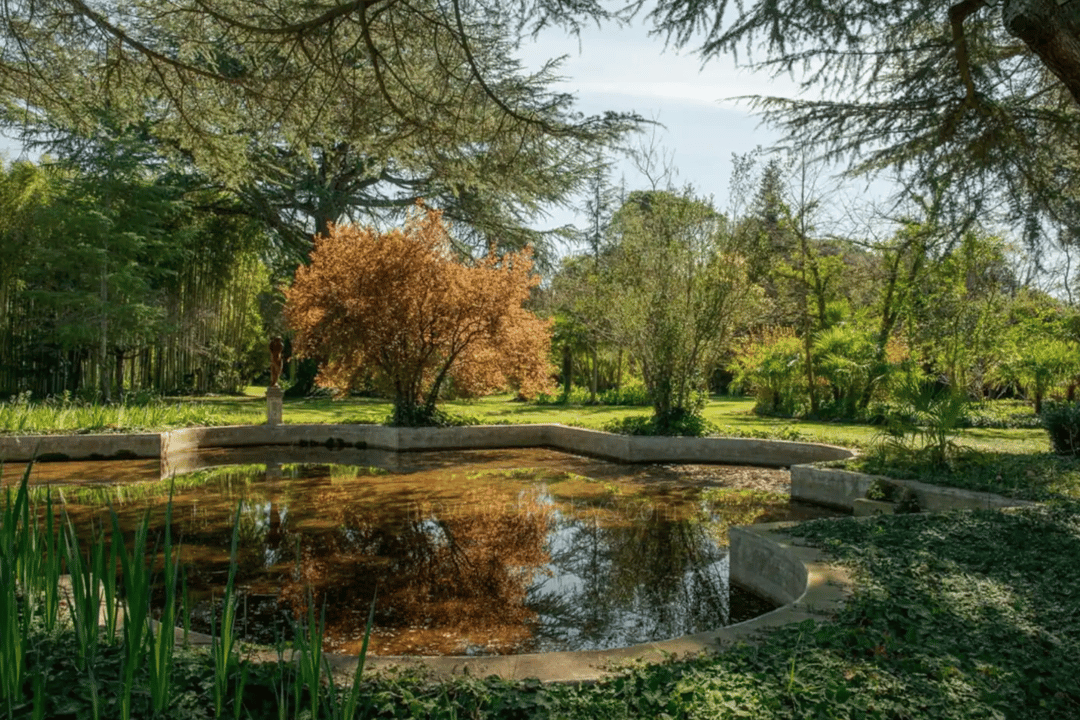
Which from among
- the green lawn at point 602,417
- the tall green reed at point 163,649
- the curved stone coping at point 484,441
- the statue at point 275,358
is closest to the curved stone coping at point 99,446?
the curved stone coping at point 484,441

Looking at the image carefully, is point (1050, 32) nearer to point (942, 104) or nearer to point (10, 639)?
point (942, 104)

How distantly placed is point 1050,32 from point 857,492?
431 centimetres

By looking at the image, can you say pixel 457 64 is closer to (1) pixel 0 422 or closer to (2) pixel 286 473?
(2) pixel 286 473

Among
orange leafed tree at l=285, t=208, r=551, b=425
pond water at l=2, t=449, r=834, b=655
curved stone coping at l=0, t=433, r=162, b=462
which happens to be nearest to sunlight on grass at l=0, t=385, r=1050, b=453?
curved stone coping at l=0, t=433, r=162, b=462

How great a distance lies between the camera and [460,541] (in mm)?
6898

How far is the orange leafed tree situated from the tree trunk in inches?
337

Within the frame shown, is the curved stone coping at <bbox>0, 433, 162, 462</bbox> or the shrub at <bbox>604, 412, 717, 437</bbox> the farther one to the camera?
the shrub at <bbox>604, 412, 717, 437</bbox>

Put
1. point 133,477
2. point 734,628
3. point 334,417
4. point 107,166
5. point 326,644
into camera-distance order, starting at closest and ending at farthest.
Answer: point 734,628, point 326,644, point 133,477, point 334,417, point 107,166

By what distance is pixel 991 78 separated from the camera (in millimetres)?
7547

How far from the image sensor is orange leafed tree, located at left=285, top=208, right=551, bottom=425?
1308cm

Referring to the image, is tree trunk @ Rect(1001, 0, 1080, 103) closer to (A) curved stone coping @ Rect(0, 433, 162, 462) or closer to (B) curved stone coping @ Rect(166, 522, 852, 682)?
(B) curved stone coping @ Rect(166, 522, 852, 682)

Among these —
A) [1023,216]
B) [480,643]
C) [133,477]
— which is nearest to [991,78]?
[1023,216]

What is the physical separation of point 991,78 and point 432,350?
8879 millimetres

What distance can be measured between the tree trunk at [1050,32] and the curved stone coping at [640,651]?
3847mm
